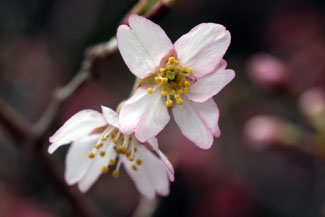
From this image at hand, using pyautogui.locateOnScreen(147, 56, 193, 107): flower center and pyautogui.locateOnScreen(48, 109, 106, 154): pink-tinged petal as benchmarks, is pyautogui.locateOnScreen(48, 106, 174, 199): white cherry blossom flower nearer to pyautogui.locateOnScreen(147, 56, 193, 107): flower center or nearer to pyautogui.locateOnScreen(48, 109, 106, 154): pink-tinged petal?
pyautogui.locateOnScreen(48, 109, 106, 154): pink-tinged petal

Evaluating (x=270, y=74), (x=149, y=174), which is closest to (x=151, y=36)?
(x=149, y=174)

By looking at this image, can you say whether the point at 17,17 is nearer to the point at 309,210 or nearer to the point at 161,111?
the point at 309,210

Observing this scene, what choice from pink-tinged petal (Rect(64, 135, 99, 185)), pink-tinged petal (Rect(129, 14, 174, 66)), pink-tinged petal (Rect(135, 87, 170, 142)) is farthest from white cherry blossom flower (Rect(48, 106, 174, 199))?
pink-tinged petal (Rect(129, 14, 174, 66))

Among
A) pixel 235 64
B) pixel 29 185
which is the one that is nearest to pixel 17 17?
pixel 29 185

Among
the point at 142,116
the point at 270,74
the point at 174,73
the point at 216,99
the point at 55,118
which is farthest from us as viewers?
the point at 216,99

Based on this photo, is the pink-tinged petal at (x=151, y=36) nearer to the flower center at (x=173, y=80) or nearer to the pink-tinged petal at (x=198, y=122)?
the flower center at (x=173, y=80)

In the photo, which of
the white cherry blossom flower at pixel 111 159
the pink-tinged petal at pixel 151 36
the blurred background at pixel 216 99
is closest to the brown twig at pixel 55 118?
the pink-tinged petal at pixel 151 36

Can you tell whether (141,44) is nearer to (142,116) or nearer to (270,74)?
(142,116)
